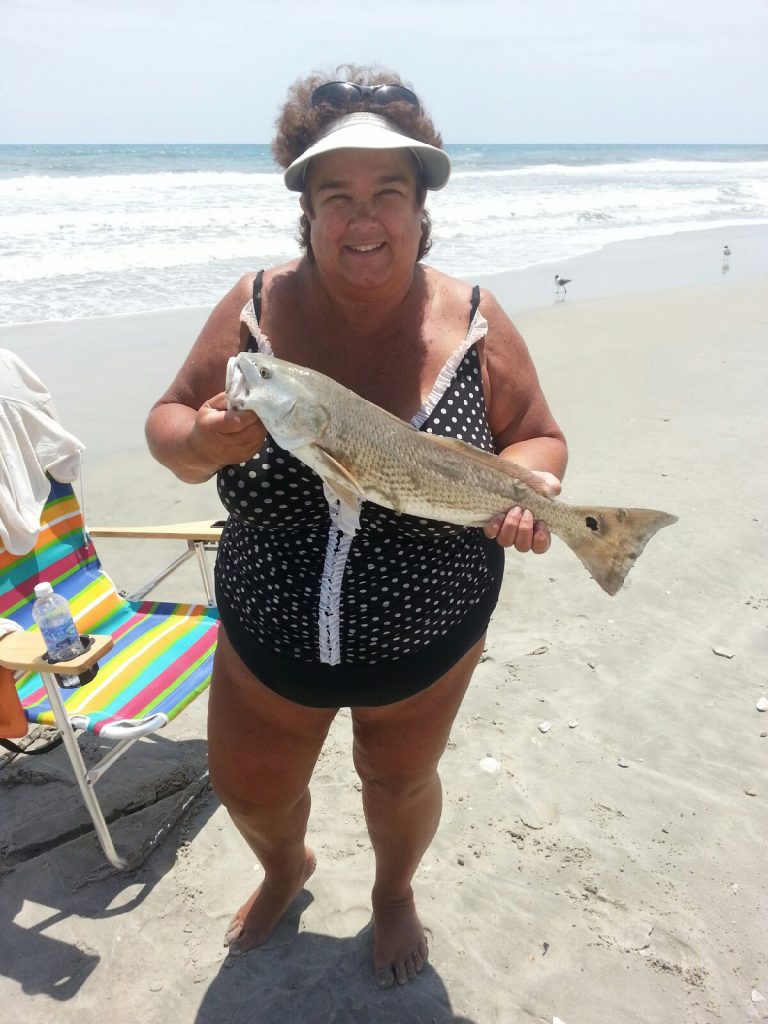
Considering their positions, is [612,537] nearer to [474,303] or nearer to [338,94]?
[474,303]

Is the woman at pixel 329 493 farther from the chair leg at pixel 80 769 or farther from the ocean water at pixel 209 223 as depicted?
the ocean water at pixel 209 223

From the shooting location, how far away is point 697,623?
16.0ft

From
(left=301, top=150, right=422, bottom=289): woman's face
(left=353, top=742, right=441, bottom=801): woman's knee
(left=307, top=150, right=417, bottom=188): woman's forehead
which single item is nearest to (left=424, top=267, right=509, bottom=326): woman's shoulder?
(left=301, top=150, right=422, bottom=289): woman's face

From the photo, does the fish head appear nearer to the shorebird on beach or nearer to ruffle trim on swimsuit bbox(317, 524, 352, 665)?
ruffle trim on swimsuit bbox(317, 524, 352, 665)

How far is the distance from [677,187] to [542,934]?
41.5m

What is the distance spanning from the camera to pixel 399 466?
6.72 feet

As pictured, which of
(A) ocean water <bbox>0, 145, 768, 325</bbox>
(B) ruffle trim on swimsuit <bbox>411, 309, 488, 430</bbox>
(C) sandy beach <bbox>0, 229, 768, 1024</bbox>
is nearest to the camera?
(B) ruffle trim on swimsuit <bbox>411, 309, 488, 430</bbox>

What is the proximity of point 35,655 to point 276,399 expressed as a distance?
1725 millimetres

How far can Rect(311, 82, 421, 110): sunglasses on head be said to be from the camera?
231 cm

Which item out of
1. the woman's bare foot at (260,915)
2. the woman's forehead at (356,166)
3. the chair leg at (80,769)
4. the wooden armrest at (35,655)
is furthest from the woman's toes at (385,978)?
the woman's forehead at (356,166)

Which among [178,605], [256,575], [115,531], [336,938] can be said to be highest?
[256,575]

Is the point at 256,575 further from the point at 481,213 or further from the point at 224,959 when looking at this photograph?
the point at 481,213

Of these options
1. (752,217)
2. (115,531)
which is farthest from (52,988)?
(752,217)

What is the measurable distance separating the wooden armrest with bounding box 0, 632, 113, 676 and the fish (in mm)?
1461
